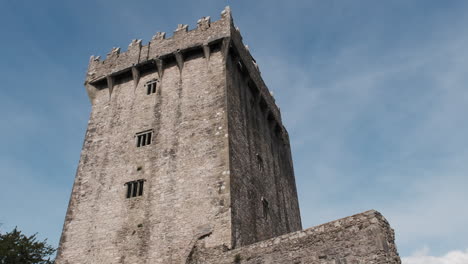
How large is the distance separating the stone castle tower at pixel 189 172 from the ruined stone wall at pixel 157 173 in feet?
0.16

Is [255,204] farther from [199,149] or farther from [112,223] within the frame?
[112,223]

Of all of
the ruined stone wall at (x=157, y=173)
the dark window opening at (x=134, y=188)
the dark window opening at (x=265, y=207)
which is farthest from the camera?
the dark window opening at (x=265, y=207)

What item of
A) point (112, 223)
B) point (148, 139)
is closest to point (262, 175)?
point (148, 139)

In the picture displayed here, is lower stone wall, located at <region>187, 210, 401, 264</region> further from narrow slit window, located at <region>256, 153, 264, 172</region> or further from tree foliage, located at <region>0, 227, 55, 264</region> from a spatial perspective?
tree foliage, located at <region>0, 227, 55, 264</region>

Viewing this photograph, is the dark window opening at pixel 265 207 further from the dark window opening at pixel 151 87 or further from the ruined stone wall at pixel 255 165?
the dark window opening at pixel 151 87

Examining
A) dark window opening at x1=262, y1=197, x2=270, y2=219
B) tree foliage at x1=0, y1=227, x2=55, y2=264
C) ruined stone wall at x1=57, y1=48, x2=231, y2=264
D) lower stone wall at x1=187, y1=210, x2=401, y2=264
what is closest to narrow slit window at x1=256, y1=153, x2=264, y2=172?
dark window opening at x1=262, y1=197, x2=270, y2=219

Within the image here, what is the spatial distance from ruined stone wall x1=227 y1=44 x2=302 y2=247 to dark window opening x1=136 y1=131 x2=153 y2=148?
388cm

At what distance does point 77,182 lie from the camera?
17359mm

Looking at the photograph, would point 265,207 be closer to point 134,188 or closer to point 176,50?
point 134,188

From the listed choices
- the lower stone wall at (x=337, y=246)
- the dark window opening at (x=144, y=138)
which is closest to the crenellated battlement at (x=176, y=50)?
the dark window opening at (x=144, y=138)

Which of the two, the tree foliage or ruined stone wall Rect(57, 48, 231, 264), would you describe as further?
the tree foliage

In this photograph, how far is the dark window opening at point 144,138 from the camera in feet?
57.0

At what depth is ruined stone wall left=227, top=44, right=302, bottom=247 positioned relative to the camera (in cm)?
1505

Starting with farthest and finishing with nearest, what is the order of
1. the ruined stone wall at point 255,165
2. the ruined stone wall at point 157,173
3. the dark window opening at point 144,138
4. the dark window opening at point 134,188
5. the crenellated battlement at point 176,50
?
1. the crenellated battlement at point 176,50
2. the dark window opening at point 144,138
3. the dark window opening at point 134,188
4. the ruined stone wall at point 255,165
5. the ruined stone wall at point 157,173
